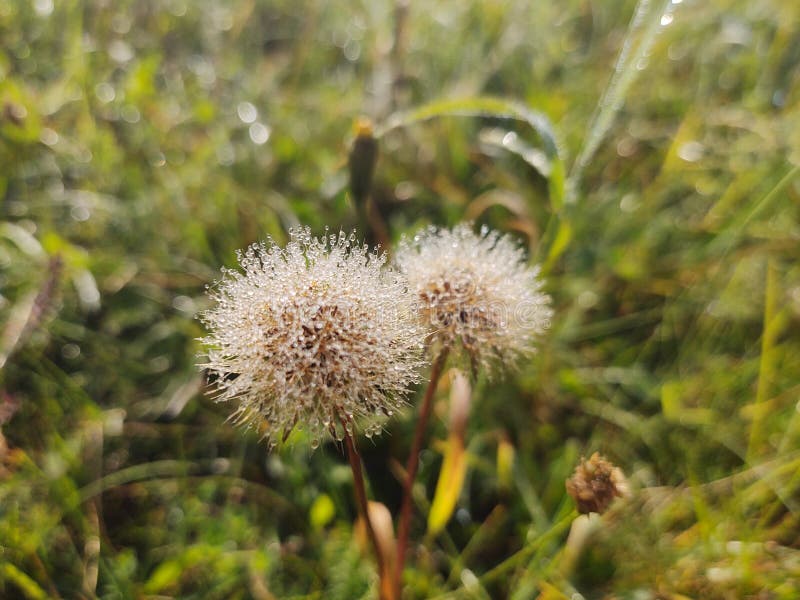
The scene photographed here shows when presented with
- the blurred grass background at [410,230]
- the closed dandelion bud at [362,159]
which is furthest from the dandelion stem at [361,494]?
the closed dandelion bud at [362,159]

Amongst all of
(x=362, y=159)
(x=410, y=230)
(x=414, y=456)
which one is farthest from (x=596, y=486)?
(x=410, y=230)

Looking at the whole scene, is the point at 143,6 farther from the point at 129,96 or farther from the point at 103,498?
the point at 103,498

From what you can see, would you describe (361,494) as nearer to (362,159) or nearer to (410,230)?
(362,159)

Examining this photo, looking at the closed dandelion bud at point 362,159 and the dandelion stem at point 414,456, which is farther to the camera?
the closed dandelion bud at point 362,159

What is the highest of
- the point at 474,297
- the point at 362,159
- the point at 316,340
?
the point at 362,159

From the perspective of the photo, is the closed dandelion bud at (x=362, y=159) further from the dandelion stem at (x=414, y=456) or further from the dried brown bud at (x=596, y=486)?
the dried brown bud at (x=596, y=486)

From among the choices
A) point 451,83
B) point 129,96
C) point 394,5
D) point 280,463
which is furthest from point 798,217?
point 129,96
